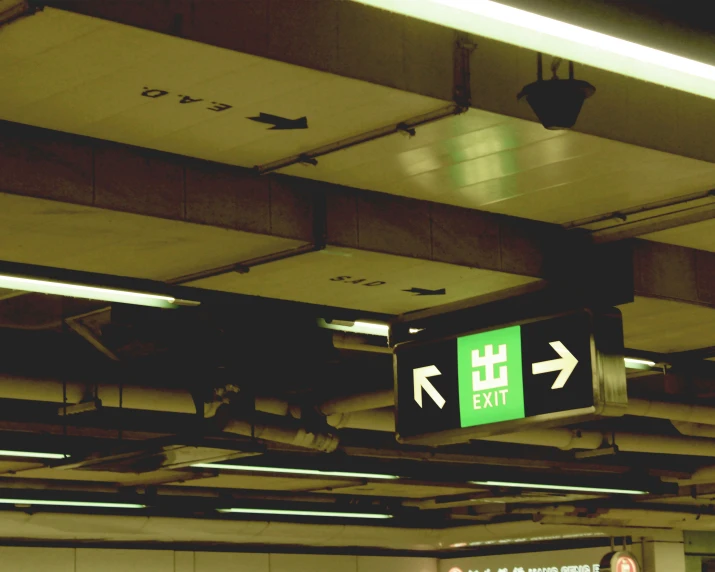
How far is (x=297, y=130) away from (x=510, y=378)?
176cm

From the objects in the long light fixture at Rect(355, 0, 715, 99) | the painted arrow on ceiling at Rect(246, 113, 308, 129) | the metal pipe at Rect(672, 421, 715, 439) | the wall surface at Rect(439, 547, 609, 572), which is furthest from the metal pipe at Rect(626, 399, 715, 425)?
the wall surface at Rect(439, 547, 609, 572)

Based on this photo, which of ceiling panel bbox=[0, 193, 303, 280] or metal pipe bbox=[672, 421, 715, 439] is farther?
metal pipe bbox=[672, 421, 715, 439]

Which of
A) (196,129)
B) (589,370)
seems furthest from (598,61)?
(589,370)

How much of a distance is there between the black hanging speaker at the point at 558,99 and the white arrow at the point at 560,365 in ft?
5.43

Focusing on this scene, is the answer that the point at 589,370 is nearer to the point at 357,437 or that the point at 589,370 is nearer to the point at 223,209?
the point at 223,209

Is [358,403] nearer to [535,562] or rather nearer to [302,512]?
[302,512]

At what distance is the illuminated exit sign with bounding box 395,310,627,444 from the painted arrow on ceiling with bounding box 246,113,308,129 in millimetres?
1731

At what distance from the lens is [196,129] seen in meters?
4.62

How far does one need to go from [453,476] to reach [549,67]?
32.5 ft

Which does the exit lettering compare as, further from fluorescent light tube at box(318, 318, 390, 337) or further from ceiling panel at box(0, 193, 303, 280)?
ceiling panel at box(0, 193, 303, 280)

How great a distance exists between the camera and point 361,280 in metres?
6.06

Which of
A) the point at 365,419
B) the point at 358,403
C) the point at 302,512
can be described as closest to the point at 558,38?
the point at 358,403

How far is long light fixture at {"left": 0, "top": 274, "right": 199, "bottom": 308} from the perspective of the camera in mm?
5438

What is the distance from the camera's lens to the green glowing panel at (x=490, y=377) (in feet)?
18.6
